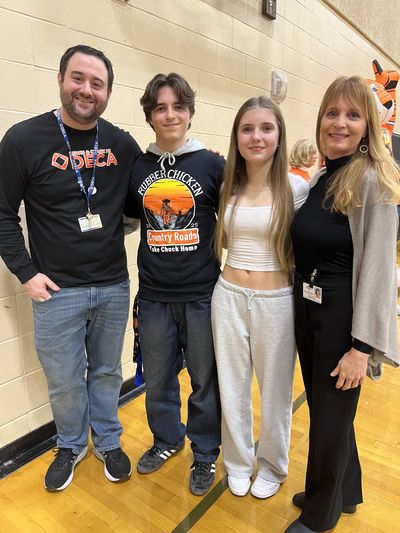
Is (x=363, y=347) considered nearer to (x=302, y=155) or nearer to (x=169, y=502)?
(x=169, y=502)

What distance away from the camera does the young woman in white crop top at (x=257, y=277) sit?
1.40 meters

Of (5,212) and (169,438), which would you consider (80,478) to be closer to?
(169,438)

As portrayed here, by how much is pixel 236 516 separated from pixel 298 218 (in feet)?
3.89

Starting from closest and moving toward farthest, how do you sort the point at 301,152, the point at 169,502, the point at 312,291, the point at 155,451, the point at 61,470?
the point at 312,291 → the point at 169,502 → the point at 61,470 → the point at 155,451 → the point at 301,152

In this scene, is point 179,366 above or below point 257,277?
below

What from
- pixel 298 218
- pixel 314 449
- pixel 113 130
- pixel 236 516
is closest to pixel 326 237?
pixel 298 218

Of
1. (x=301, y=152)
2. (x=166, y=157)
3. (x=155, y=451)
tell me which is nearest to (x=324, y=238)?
(x=166, y=157)

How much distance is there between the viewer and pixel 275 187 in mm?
1422

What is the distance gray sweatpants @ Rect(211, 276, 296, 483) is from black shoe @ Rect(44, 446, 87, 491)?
70cm

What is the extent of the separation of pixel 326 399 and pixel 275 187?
746mm

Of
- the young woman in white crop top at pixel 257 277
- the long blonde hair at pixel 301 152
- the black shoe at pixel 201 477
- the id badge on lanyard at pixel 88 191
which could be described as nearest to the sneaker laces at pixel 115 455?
the black shoe at pixel 201 477

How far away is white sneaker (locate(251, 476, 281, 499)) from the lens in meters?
1.63

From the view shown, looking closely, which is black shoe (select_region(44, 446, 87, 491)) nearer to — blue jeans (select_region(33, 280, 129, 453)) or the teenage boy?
blue jeans (select_region(33, 280, 129, 453))

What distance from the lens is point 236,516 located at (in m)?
1.56
